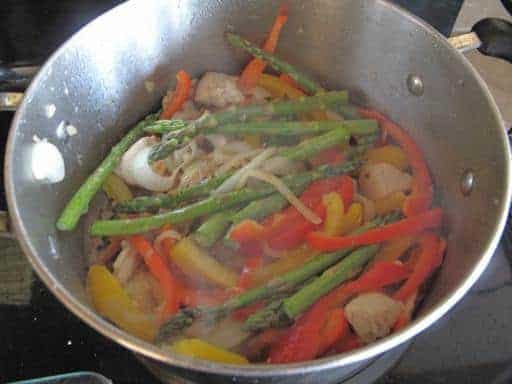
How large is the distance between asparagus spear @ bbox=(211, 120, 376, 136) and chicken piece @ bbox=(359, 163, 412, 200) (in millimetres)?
118

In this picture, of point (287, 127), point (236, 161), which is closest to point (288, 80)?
point (287, 127)

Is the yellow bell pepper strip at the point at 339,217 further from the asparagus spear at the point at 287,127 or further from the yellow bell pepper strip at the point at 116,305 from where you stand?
the yellow bell pepper strip at the point at 116,305

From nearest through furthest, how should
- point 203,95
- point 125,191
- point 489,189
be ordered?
point 489,189, point 125,191, point 203,95

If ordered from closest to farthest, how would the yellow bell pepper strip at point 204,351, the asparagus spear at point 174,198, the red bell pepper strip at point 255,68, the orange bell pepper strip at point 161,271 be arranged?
1. the yellow bell pepper strip at point 204,351
2. the orange bell pepper strip at point 161,271
3. the asparagus spear at point 174,198
4. the red bell pepper strip at point 255,68

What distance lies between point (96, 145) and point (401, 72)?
29.0 inches

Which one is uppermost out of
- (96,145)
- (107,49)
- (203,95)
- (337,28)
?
(337,28)

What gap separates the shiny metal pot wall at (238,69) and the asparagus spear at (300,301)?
12 centimetres

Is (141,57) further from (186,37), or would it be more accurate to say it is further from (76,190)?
(76,190)

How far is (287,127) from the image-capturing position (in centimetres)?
130

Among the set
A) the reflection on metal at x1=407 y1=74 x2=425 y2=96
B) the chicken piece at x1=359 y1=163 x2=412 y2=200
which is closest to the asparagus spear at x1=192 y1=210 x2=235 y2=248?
the chicken piece at x1=359 y1=163 x2=412 y2=200

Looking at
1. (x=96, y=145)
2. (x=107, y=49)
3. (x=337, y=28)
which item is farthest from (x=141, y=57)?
(x=337, y=28)

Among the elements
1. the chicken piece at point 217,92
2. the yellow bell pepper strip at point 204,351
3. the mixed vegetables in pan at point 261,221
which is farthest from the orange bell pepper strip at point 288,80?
the yellow bell pepper strip at point 204,351

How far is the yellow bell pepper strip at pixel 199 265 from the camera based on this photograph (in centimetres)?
108

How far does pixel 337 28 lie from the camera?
4.44 feet
